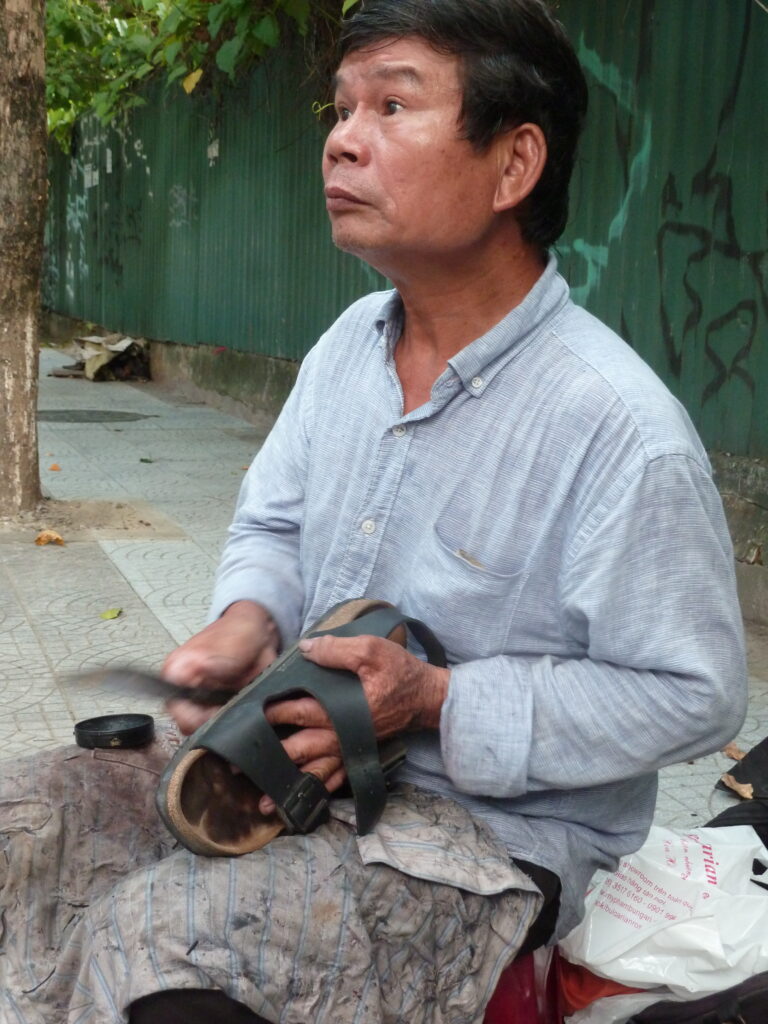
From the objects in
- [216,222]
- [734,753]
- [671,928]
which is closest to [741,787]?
[734,753]

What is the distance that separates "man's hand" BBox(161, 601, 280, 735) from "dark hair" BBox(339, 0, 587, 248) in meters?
0.77

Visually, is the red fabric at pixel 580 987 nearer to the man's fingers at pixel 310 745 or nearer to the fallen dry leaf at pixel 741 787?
the man's fingers at pixel 310 745

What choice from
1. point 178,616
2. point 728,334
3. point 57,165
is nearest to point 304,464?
point 178,616

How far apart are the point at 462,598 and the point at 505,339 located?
1.29ft

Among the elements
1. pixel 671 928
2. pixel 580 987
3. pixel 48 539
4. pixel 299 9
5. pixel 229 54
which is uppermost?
pixel 299 9

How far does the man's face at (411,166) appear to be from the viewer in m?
1.96

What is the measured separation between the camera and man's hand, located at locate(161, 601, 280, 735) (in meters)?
2.00

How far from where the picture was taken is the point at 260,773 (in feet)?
5.71

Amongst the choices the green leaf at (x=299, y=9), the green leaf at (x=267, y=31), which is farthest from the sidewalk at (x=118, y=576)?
the green leaf at (x=299, y=9)

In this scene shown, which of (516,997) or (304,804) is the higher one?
(304,804)

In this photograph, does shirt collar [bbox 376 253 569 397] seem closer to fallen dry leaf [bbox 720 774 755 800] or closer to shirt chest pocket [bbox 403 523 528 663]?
shirt chest pocket [bbox 403 523 528 663]

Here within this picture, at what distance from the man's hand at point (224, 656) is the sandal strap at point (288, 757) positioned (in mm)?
225

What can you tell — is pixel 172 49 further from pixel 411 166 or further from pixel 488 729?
pixel 488 729

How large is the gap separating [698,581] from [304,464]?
760mm
